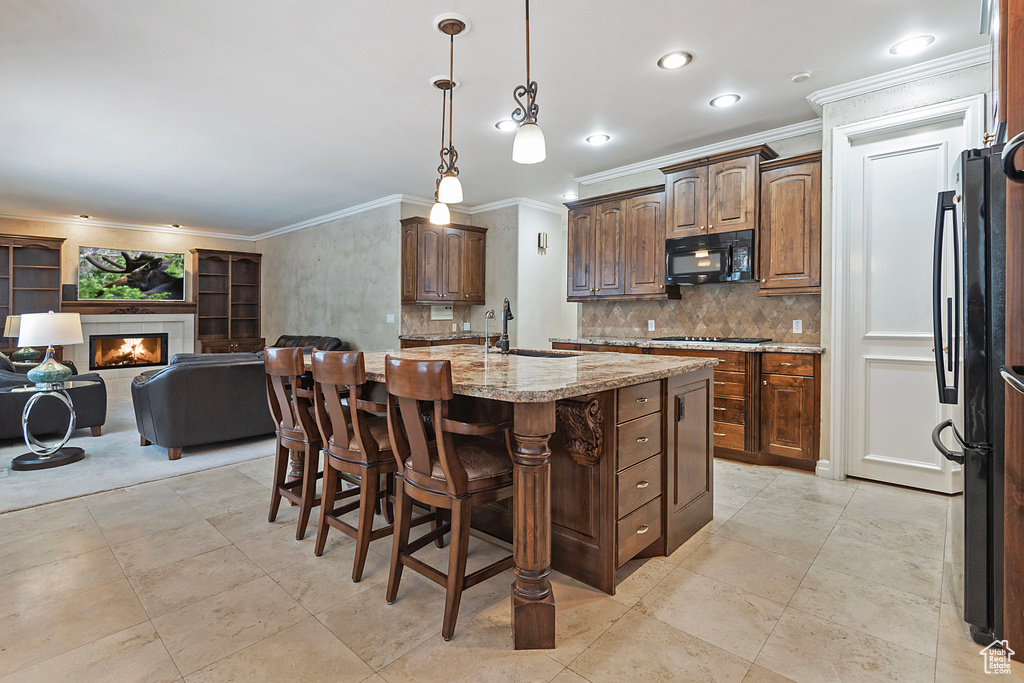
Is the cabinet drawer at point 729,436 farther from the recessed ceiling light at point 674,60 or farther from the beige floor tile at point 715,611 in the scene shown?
the recessed ceiling light at point 674,60

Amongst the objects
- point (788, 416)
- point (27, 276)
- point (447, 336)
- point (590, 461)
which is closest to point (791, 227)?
point (788, 416)

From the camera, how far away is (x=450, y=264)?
6.82m

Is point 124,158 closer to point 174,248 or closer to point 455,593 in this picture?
point 174,248

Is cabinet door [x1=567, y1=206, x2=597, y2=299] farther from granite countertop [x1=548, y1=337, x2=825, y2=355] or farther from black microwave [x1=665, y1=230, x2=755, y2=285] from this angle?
black microwave [x1=665, y1=230, x2=755, y2=285]

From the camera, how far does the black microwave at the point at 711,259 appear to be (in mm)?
4055

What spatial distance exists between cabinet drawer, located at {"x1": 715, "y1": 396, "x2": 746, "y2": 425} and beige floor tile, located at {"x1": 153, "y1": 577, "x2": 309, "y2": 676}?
10.5 feet

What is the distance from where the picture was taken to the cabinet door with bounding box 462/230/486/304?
23.0 ft

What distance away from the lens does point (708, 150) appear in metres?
4.68

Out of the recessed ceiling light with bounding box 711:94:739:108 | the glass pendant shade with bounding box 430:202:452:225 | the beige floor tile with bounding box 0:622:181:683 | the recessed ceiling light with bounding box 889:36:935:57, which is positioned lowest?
the beige floor tile with bounding box 0:622:181:683

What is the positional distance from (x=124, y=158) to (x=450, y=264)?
11.7ft

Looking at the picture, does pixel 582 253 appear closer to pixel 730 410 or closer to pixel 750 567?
pixel 730 410

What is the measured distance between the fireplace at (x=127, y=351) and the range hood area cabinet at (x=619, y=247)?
24.6 feet

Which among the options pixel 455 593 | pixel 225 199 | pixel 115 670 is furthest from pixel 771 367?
pixel 225 199

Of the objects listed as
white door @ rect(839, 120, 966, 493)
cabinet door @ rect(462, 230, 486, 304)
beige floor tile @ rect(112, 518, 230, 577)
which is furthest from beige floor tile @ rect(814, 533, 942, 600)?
cabinet door @ rect(462, 230, 486, 304)
